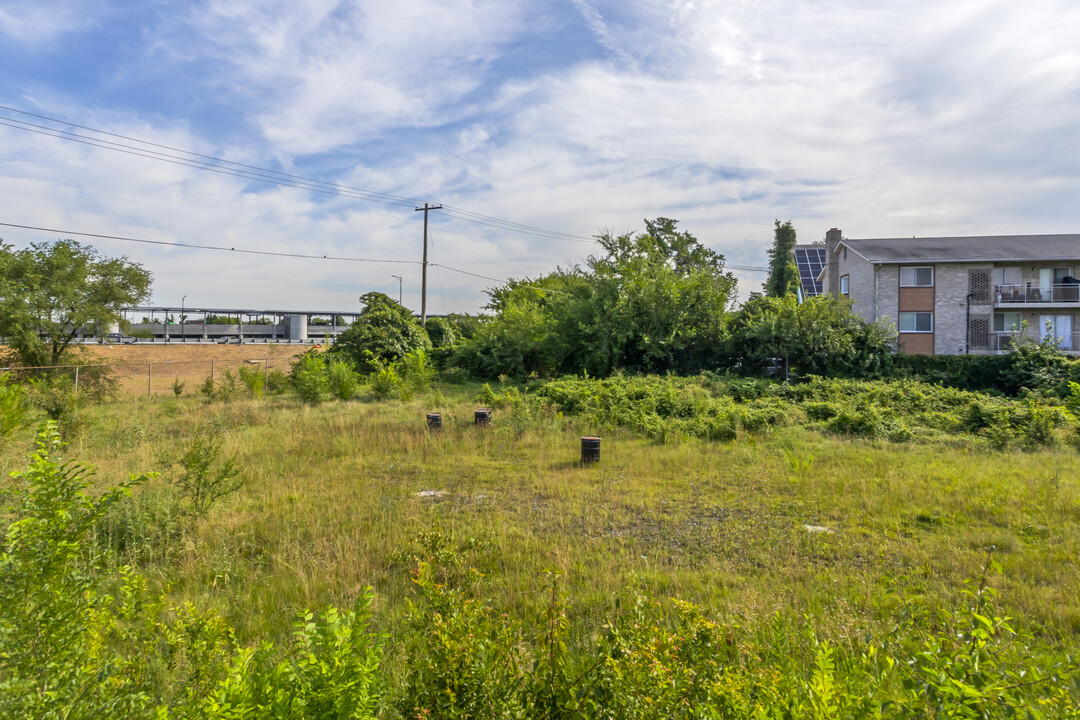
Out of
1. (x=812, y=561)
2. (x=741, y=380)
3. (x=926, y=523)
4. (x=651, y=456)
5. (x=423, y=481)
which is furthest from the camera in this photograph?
(x=741, y=380)

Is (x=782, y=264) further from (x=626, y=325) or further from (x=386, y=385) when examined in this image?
(x=386, y=385)

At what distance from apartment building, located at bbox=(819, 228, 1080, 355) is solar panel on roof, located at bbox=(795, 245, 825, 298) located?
9172mm

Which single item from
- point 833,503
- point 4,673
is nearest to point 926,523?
point 833,503

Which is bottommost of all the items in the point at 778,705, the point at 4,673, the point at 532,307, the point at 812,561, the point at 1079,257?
the point at 812,561

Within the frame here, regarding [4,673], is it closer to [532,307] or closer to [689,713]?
[689,713]

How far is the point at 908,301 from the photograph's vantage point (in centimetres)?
2891

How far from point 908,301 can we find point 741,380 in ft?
57.7

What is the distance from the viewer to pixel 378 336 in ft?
78.4

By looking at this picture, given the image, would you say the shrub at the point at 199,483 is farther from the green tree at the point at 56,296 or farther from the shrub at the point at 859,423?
the green tree at the point at 56,296

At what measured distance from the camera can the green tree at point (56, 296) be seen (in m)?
16.8

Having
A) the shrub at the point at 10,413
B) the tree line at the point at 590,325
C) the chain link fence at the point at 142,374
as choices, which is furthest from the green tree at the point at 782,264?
the shrub at the point at 10,413

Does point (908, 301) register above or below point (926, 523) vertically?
above

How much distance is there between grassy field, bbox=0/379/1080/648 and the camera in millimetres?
4449

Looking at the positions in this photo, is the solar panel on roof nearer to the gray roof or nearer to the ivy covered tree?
the gray roof
